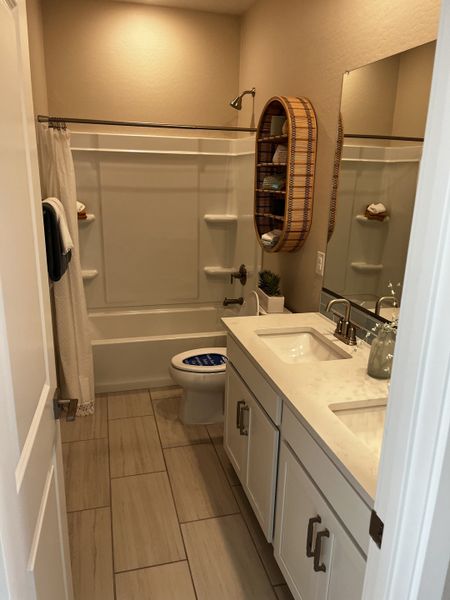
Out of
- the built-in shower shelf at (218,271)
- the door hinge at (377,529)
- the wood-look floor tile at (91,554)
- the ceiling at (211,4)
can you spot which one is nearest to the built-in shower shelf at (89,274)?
the built-in shower shelf at (218,271)

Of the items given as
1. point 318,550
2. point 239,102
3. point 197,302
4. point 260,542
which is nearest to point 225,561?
point 260,542

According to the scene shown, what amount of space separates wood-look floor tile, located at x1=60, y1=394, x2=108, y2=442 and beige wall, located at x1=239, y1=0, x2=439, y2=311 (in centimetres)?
147

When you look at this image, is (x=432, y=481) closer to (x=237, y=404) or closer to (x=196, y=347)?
(x=237, y=404)

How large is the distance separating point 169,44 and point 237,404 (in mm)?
2857

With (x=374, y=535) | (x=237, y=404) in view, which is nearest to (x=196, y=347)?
(x=237, y=404)

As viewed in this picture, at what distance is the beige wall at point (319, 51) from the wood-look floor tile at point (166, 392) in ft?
Answer: 3.87

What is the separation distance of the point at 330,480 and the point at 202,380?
5.17 ft

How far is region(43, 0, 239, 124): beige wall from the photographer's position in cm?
324

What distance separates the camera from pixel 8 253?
2.79 feet

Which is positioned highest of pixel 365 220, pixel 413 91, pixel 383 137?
pixel 413 91

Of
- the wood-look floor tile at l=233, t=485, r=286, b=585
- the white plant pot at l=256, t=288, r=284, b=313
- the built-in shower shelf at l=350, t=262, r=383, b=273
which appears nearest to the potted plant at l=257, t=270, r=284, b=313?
the white plant pot at l=256, t=288, r=284, b=313

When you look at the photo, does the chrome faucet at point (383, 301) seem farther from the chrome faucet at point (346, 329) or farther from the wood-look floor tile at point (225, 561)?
the wood-look floor tile at point (225, 561)

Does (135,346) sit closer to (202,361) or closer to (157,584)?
(202,361)

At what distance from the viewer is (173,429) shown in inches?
113
